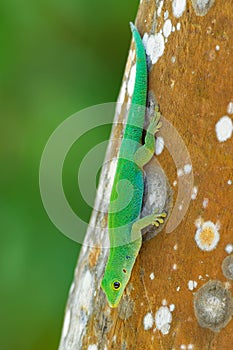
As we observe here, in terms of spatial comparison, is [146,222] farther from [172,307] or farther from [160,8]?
[160,8]

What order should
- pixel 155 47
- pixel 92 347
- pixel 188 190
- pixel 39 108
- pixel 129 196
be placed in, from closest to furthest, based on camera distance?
1. pixel 188 190
2. pixel 155 47
3. pixel 129 196
4. pixel 92 347
5. pixel 39 108

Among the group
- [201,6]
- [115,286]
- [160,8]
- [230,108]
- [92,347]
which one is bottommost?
[92,347]

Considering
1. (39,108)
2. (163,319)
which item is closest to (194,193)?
(163,319)

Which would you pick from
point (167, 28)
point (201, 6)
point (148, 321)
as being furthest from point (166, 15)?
point (148, 321)

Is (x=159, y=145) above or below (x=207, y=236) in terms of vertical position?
above

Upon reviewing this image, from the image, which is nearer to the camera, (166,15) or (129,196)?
(166,15)

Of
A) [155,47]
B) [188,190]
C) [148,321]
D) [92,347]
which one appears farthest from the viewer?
[92,347]

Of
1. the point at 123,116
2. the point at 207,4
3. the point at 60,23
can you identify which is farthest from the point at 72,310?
the point at 60,23
